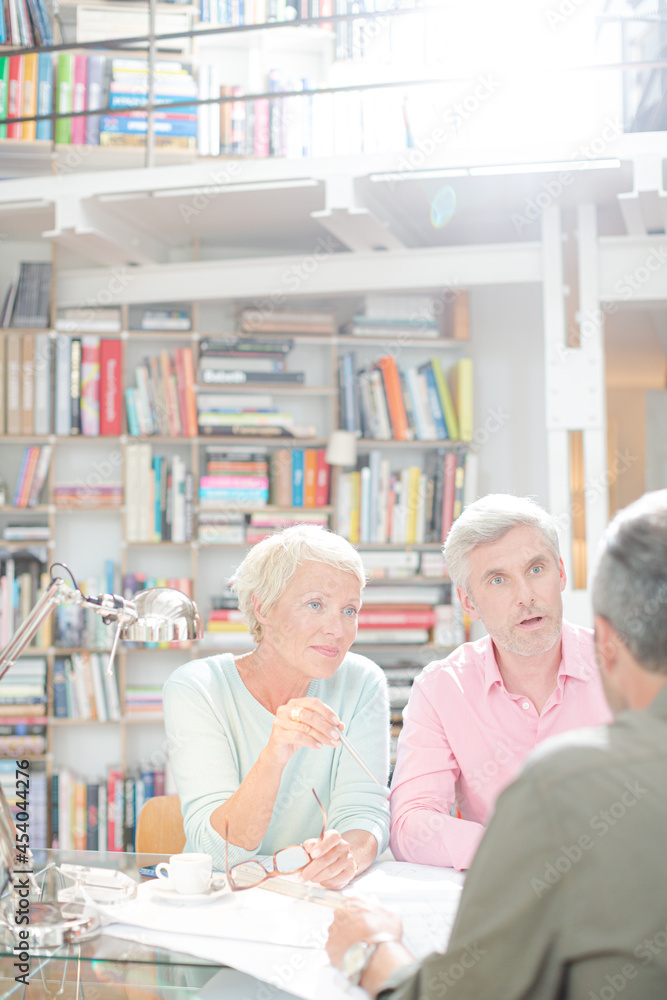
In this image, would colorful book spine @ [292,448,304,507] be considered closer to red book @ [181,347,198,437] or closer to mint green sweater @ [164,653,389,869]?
red book @ [181,347,198,437]

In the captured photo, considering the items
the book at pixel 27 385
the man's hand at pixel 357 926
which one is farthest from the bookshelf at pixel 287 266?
the man's hand at pixel 357 926

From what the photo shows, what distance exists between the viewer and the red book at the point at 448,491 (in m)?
4.37

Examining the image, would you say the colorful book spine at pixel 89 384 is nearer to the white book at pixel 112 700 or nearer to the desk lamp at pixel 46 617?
the white book at pixel 112 700

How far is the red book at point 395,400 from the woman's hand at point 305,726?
289cm

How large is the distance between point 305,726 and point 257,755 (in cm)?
35

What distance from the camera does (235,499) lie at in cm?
438

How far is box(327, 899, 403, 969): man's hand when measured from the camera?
1.20 m

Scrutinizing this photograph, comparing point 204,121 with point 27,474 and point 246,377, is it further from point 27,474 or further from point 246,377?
point 27,474

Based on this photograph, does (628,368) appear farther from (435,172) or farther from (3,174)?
(3,174)

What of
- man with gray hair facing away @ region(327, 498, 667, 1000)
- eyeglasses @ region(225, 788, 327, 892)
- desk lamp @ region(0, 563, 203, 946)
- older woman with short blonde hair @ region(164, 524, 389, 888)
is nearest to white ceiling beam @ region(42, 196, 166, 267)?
older woman with short blonde hair @ region(164, 524, 389, 888)

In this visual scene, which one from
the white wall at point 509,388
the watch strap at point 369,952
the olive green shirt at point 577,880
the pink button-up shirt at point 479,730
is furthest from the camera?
the white wall at point 509,388

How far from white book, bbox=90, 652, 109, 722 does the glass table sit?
3028mm

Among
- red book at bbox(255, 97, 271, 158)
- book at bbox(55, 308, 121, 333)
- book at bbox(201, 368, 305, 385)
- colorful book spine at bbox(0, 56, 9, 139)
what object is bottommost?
book at bbox(201, 368, 305, 385)

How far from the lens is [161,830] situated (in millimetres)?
2078
